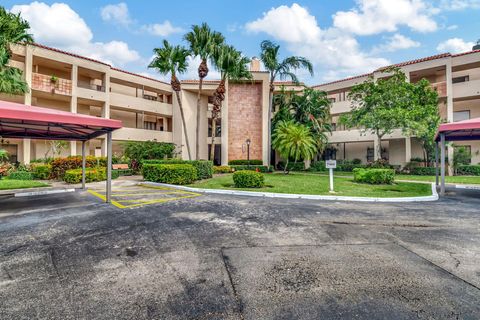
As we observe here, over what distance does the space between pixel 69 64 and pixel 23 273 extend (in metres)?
24.1

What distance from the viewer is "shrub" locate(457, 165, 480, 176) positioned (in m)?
20.6

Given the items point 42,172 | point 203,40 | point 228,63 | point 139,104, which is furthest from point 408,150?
point 42,172

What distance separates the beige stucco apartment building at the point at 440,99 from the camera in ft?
70.2

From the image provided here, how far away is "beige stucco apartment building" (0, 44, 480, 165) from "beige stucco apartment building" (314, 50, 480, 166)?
70mm

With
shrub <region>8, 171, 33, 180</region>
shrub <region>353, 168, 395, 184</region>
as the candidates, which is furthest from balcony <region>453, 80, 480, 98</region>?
shrub <region>8, 171, 33, 180</region>

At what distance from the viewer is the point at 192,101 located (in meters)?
26.5

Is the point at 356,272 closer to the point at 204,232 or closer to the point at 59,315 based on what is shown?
the point at 204,232

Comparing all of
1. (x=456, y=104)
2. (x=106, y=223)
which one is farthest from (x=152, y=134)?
(x=456, y=104)

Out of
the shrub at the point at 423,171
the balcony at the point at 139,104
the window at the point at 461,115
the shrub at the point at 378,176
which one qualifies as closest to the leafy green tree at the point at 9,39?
the balcony at the point at 139,104

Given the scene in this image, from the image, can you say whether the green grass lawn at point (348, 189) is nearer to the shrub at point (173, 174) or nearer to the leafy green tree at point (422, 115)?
the shrub at point (173, 174)

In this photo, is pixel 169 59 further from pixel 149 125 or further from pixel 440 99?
pixel 440 99

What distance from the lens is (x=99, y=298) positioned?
2799mm

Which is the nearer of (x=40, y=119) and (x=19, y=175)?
(x=40, y=119)

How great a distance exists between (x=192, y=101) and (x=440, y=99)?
25079 mm
